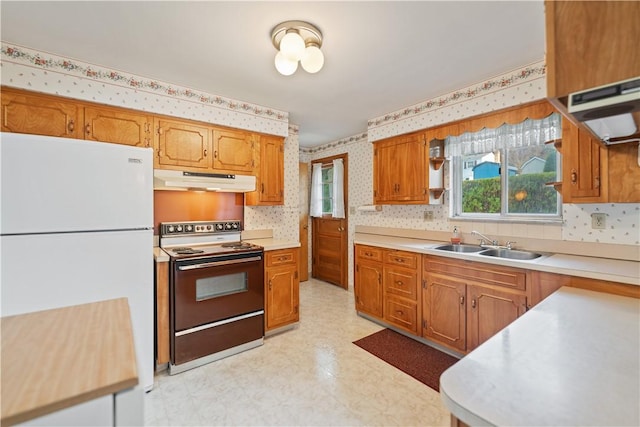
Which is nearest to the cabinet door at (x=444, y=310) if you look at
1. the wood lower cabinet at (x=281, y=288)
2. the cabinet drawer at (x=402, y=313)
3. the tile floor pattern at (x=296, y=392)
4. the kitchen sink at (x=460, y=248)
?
the cabinet drawer at (x=402, y=313)

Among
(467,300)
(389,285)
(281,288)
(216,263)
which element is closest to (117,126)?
(216,263)

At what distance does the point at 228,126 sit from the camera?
2947mm

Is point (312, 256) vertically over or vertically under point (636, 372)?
under

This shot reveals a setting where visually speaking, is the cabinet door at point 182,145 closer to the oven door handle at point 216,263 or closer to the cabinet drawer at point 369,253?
the oven door handle at point 216,263

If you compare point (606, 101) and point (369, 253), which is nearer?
point (606, 101)

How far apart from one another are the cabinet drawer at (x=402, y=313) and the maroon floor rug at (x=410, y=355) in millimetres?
125

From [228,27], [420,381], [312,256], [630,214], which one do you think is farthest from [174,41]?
[312,256]

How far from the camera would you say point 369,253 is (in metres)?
3.19

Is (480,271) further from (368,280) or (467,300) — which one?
(368,280)

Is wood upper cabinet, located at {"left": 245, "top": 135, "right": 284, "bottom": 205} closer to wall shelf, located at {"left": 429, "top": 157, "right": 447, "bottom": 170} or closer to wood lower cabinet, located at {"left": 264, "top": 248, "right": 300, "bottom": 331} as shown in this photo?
wood lower cabinet, located at {"left": 264, "top": 248, "right": 300, "bottom": 331}

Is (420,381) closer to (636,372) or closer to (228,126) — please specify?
(636,372)

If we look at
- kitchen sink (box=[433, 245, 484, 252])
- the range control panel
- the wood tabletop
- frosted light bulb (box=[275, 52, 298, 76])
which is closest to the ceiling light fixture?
frosted light bulb (box=[275, 52, 298, 76])

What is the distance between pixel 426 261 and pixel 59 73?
11.0 feet

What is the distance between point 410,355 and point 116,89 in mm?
3374
